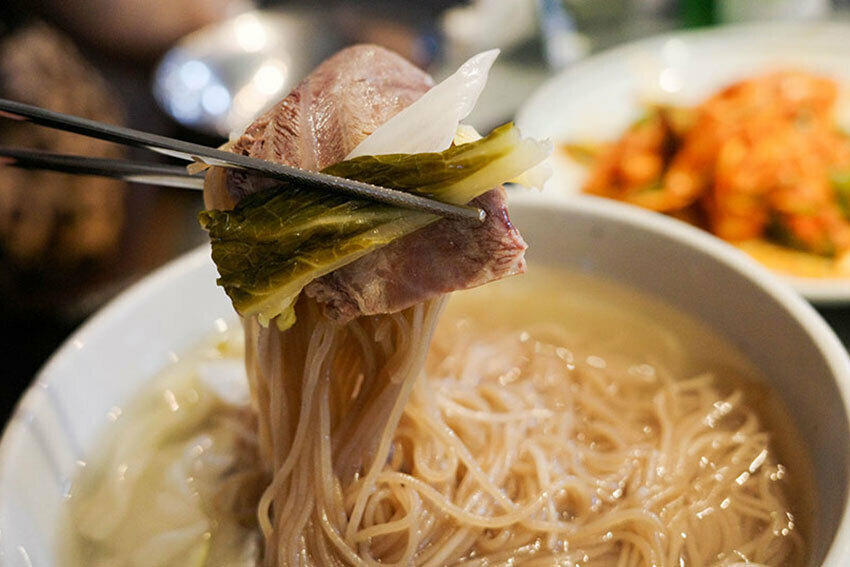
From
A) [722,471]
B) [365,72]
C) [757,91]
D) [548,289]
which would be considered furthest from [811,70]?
[365,72]

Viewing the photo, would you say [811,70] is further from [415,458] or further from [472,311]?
[415,458]

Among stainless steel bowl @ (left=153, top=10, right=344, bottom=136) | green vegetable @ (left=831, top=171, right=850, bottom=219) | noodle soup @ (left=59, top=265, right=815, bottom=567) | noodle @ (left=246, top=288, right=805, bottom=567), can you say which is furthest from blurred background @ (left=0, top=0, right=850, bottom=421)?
noodle @ (left=246, top=288, right=805, bottom=567)

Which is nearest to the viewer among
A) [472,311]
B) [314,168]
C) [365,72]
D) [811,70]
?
[314,168]

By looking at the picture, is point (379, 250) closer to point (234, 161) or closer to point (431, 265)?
point (431, 265)

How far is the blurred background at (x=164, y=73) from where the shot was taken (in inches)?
85.2

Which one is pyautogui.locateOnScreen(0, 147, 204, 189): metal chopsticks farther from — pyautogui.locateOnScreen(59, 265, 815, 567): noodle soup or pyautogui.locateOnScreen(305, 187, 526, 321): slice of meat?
pyautogui.locateOnScreen(59, 265, 815, 567): noodle soup

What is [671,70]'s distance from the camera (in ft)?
9.62

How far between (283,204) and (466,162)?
241 mm

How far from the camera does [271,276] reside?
958 mm

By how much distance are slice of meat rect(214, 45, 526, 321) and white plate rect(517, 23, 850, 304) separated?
5.35 ft

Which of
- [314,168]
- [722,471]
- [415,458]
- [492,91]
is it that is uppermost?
[492,91]

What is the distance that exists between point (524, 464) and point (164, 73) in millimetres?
2319

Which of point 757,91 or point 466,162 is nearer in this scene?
point 466,162

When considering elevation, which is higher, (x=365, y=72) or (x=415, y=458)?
(x=365, y=72)
